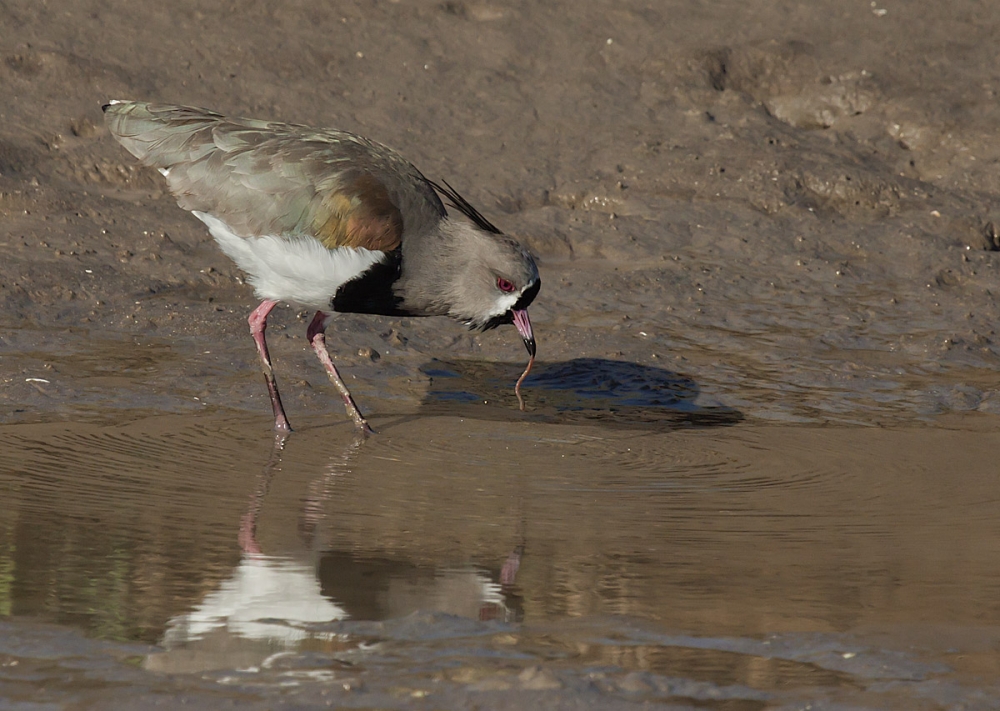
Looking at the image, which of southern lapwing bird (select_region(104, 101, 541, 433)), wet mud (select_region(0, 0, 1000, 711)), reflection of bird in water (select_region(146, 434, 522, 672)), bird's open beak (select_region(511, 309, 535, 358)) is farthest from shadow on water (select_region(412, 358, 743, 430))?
reflection of bird in water (select_region(146, 434, 522, 672))

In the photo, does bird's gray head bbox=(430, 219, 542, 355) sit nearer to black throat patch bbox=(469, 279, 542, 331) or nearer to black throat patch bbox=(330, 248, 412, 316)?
black throat patch bbox=(469, 279, 542, 331)

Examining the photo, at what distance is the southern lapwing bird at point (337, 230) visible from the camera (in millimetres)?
6742

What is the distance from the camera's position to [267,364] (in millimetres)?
7082

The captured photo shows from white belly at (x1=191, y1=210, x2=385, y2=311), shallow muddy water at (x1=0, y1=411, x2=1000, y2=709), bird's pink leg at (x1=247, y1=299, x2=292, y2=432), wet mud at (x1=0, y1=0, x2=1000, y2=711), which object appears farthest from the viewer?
bird's pink leg at (x1=247, y1=299, x2=292, y2=432)

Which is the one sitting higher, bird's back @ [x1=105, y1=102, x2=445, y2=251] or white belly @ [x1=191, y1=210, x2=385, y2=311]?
bird's back @ [x1=105, y1=102, x2=445, y2=251]

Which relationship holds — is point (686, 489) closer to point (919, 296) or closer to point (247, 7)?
point (919, 296)

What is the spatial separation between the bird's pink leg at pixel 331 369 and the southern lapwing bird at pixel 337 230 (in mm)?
11

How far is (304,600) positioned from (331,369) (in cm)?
305

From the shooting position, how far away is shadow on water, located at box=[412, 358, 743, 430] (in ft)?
24.5

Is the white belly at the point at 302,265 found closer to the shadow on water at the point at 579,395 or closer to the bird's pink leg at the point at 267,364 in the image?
the bird's pink leg at the point at 267,364

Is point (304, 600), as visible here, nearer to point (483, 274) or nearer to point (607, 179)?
point (483, 274)

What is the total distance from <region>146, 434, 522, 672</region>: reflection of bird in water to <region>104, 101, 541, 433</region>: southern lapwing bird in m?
1.95

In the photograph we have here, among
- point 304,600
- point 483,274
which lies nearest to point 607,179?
point 483,274

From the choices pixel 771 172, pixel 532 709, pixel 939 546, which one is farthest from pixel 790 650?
pixel 771 172
